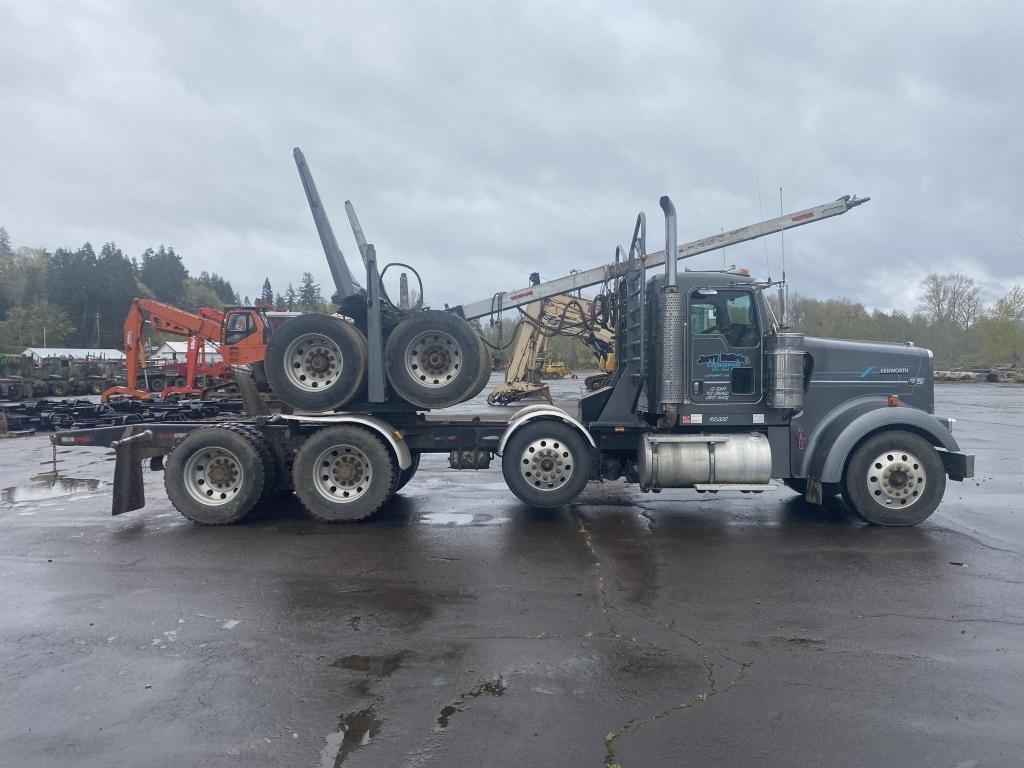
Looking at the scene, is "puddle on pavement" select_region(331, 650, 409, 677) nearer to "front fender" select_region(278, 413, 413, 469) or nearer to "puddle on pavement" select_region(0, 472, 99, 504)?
"front fender" select_region(278, 413, 413, 469)

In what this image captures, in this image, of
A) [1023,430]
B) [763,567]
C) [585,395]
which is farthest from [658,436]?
[1023,430]

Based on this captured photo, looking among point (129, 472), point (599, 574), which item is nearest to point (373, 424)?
point (129, 472)

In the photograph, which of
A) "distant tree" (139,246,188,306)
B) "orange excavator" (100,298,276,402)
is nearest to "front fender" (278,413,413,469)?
"orange excavator" (100,298,276,402)

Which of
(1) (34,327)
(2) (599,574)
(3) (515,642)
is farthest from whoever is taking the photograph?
(1) (34,327)

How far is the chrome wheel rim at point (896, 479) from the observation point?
294 inches

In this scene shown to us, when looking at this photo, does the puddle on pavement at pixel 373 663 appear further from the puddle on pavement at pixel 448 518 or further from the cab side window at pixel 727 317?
the cab side window at pixel 727 317

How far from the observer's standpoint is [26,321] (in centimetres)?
6775

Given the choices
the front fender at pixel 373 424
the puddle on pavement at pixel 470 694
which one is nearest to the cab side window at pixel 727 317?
the front fender at pixel 373 424

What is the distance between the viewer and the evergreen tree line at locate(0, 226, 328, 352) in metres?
68.6

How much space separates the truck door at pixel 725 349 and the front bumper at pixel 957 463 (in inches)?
82.3

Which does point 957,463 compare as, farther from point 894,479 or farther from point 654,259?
point 654,259

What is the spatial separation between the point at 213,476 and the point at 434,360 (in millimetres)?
2917

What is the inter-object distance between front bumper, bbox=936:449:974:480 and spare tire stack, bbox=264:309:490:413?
5.25m

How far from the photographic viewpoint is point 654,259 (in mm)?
8891
